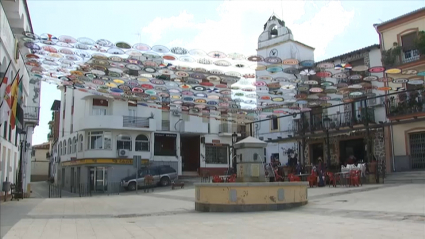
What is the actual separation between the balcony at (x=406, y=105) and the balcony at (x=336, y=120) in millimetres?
1326

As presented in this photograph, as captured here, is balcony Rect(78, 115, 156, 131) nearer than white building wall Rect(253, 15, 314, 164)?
No

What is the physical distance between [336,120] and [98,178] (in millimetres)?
20277

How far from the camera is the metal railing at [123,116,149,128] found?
109 ft

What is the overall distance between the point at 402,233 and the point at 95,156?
28624 millimetres

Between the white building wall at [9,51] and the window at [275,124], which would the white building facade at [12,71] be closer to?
the white building wall at [9,51]

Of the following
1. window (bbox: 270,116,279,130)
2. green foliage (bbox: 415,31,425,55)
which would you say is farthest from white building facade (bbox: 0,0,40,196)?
green foliage (bbox: 415,31,425,55)

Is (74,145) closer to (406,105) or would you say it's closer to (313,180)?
(313,180)

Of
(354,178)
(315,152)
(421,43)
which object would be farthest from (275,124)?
(354,178)

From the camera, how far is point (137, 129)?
3288 cm

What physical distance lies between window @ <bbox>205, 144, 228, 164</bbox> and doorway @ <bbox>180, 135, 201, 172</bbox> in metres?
0.94

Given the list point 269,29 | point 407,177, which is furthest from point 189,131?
point 407,177

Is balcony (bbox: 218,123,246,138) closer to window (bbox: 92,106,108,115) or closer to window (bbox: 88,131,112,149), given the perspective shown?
window (bbox: 88,131,112,149)

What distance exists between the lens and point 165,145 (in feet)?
117

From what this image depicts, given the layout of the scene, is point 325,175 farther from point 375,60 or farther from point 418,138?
point 375,60
